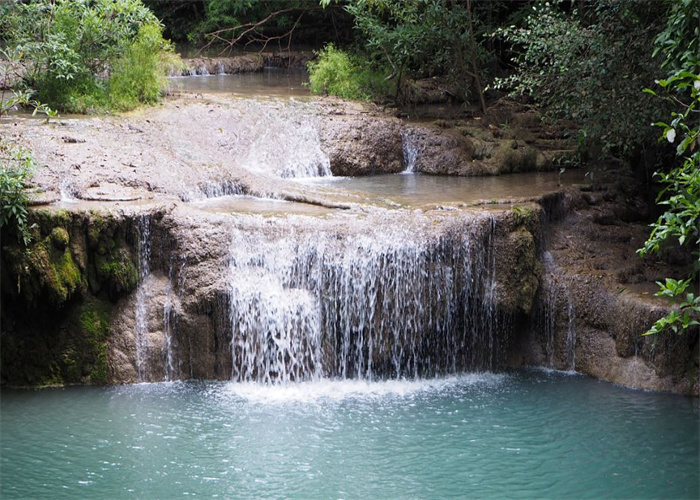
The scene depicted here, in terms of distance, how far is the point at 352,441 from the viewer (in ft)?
26.0

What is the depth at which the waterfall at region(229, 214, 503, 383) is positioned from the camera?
30.7ft

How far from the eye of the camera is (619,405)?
884 centimetres

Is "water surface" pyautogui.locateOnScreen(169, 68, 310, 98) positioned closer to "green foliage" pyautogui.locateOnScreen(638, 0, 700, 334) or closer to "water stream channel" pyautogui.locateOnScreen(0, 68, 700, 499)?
"water stream channel" pyautogui.locateOnScreen(0, 68, 700, 499)

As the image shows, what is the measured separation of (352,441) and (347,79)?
8.70m

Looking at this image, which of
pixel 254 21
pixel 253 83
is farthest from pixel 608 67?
pixel 254 21

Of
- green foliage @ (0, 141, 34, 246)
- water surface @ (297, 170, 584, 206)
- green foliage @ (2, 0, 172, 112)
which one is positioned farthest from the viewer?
green foliage @ (2, 0, 172, 112)

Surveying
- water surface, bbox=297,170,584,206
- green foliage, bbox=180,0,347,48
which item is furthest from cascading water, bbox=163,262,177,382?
green foliage, bbox=180,0,347,48

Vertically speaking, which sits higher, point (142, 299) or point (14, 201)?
point (14, 201)

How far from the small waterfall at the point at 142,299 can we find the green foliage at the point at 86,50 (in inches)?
149

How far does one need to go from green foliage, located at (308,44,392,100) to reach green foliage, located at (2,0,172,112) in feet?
10.7

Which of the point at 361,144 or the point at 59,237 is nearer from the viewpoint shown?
the point at 59,237

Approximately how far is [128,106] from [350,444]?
22.5ft

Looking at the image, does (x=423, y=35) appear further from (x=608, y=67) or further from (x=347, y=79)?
(x=608, y=67)

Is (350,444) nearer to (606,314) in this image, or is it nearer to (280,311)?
→ (280,311)
